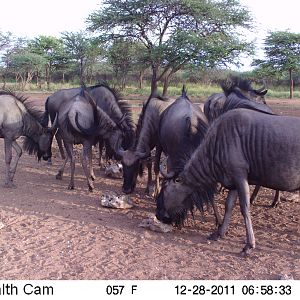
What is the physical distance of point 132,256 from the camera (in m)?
4.80

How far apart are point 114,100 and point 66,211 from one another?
3475 mm

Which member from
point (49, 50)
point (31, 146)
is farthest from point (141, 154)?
point (49, 50)

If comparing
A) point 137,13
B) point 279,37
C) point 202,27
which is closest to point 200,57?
point 202,27

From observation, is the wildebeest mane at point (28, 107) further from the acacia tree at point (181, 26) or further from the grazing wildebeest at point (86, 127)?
the acacia tree at point (181, 26)

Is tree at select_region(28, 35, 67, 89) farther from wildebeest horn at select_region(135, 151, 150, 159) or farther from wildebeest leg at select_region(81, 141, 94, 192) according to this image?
wildebeest horn at select_region(135, 151, 150, 159)

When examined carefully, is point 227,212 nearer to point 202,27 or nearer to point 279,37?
point 202,27

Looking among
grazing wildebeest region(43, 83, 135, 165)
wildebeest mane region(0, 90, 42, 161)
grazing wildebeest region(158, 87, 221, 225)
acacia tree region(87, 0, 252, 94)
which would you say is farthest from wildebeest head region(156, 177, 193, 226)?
acacia tree region(87, 0, 252, 94)

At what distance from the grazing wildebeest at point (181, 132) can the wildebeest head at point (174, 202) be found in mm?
349

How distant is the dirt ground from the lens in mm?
4414

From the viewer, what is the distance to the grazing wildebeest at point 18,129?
25.8 feet

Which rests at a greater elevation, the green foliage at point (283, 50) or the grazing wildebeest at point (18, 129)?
the green foliage at point (283, 50)

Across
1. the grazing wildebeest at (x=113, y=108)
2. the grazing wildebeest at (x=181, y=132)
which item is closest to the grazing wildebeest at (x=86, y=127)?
the grazing wildebeest at (x=113, y=108)

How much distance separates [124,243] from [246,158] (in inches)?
73.6

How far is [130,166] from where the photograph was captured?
23.5 feet
